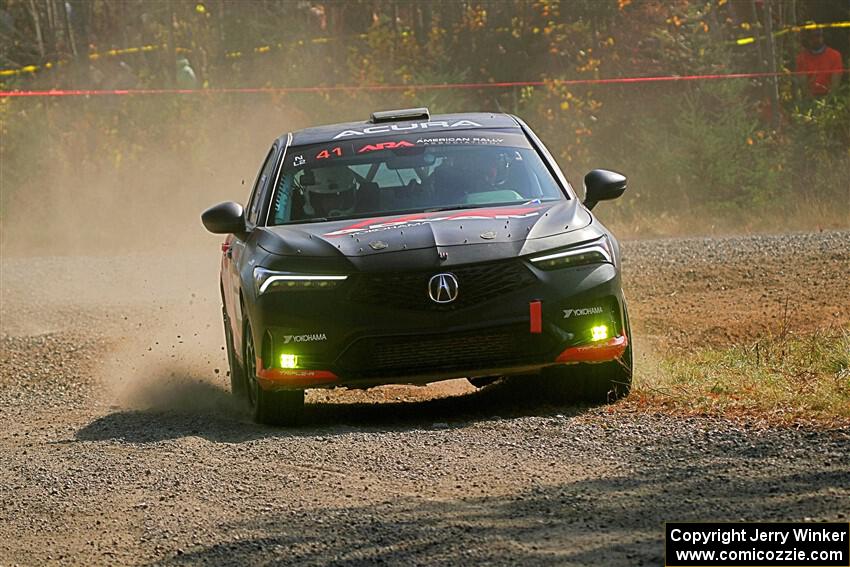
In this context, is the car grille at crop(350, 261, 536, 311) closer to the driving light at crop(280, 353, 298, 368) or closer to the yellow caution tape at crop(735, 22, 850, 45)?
the driving light at crop(280, 353, 298, 368)

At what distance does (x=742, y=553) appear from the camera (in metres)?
5.29

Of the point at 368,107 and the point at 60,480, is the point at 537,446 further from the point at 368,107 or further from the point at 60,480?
the point at 368,107

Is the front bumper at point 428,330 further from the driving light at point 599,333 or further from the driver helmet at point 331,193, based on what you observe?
the driver helmet at point 331,193

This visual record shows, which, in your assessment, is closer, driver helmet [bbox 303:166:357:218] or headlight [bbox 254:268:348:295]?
headlight [bbox 254:268:348:295]

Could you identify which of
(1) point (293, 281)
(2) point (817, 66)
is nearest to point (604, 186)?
(1) point (293, 281)

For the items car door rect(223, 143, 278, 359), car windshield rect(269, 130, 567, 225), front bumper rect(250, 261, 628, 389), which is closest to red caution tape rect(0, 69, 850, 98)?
car door rect(223, 143, 278, 359)

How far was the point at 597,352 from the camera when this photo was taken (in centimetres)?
883

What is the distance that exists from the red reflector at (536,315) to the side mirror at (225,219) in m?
2.07

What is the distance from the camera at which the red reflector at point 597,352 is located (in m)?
8.77

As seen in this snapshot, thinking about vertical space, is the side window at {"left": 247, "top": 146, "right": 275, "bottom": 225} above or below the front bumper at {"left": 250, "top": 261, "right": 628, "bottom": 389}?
above

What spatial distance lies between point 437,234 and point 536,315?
2.24 feet

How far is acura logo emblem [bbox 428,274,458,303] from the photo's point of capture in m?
8.52

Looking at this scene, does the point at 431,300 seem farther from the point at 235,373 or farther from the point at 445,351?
the point at 235,373

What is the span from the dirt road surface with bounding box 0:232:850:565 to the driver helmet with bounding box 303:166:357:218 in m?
1.20
